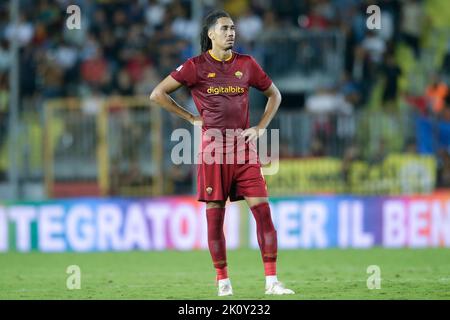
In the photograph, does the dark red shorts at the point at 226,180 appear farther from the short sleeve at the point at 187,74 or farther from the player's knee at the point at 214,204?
the short sleeve at the point at 187,74

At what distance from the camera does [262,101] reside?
2027 centimetres

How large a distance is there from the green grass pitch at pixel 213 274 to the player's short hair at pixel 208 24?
89.8 inches

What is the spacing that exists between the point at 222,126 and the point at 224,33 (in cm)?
83

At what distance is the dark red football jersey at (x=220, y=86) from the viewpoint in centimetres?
1000

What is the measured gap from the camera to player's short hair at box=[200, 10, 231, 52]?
995 centimetres

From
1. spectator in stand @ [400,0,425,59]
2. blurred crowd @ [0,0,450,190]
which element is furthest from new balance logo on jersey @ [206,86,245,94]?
spectator in stand @ [400,0,425,59]

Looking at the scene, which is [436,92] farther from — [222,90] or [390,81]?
[222,90]

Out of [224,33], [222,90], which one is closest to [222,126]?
[222,90]

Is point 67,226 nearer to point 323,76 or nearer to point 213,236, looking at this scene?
point 323,76

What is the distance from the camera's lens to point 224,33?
987 centimetres

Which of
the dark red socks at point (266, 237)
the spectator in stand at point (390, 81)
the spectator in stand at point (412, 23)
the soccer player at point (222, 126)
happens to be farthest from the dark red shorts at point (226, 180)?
the spectator in stand at point (412, 23)

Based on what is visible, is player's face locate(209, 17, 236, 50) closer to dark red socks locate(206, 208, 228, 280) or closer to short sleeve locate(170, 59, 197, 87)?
short sleeve locate(170, 59, 197, 87)
